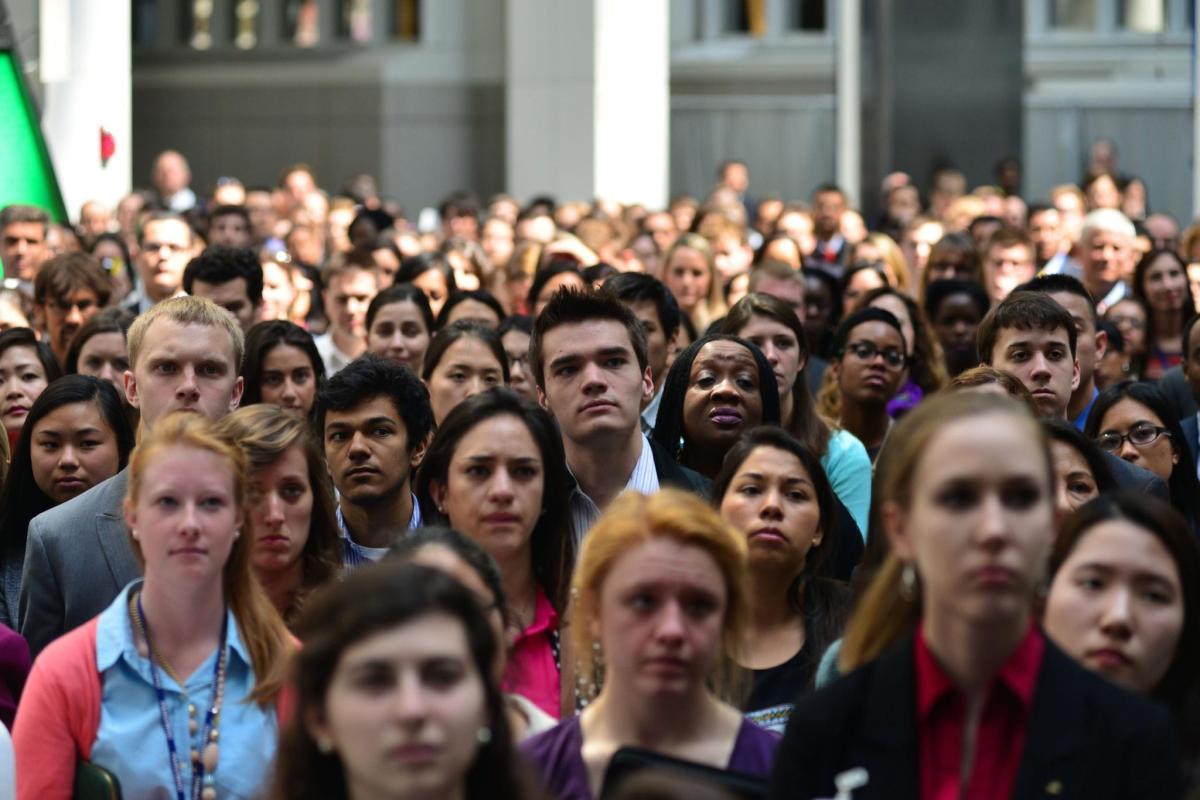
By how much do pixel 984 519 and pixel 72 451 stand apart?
477 cm

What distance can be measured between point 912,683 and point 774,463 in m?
2.52

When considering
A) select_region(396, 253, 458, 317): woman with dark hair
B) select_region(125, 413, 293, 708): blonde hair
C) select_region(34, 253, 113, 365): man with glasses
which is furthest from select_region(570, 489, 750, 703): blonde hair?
select_region(396, 253, 458, 317): woman with dark hair

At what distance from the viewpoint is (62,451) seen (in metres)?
7.88

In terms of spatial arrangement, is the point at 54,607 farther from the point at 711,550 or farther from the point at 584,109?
the point at 584,109

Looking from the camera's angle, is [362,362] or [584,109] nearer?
[362,362]

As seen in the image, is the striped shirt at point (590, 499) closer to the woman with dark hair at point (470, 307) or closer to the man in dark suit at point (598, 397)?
the man in dark suit at point (598, 397)

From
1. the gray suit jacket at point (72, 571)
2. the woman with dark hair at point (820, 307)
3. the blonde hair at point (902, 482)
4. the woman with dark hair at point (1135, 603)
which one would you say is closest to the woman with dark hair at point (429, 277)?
the woman with dark hair at point (820, 307)

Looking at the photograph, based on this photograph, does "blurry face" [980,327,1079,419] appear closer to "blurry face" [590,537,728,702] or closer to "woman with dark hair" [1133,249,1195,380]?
"blurry face" [590,537,728,702]

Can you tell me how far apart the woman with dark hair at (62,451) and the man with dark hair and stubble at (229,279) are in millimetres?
2225

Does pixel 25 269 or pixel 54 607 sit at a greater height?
pixel 25 269

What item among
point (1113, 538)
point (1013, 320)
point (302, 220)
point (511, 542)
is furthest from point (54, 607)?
point (302, 220)

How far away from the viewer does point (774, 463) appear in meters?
6.52

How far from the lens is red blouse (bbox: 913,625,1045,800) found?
3.93 metres

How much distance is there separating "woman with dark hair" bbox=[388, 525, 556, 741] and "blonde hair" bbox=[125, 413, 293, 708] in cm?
38
